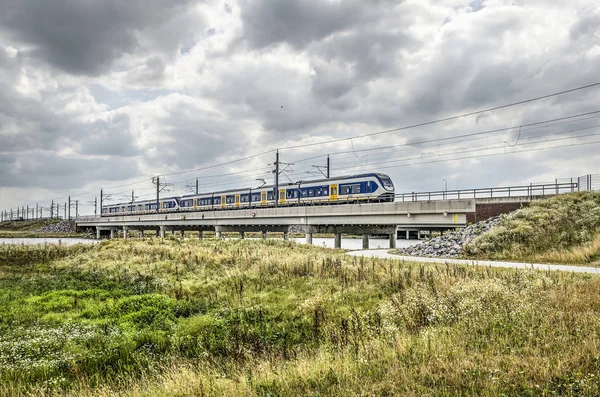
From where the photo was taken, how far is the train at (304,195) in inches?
1617

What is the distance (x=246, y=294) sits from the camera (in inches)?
586

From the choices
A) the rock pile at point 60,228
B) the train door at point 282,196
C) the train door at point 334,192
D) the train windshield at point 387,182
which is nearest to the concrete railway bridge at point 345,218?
the train door at point 334,192

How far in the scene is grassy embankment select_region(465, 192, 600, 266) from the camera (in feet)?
65.0

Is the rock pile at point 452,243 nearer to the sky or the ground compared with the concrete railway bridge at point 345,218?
nearer to the ground

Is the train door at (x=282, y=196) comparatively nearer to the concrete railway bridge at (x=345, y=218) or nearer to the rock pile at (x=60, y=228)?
the concrete railway bridge at (x=345, y=218)

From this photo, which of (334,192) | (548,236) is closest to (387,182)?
(334,192)

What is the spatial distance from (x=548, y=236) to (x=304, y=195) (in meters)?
29.5

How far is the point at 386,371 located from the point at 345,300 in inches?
280

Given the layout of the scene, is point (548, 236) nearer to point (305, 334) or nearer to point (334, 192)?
point (305, 334)

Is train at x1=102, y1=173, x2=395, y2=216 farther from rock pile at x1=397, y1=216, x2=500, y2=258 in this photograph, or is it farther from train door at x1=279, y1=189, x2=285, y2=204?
rock pile at x1=397, y1=216, x2=500, y2=258

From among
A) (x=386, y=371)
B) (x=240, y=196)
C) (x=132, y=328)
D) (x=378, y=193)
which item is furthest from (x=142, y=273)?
(x=240, y=196)

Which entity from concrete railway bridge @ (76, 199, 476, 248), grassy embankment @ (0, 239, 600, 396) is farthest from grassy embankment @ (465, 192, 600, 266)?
grassy embankment @ (0, 239, 600, 396)

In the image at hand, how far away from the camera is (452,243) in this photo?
2580 centimetres

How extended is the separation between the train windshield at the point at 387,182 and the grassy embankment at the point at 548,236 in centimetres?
1545
